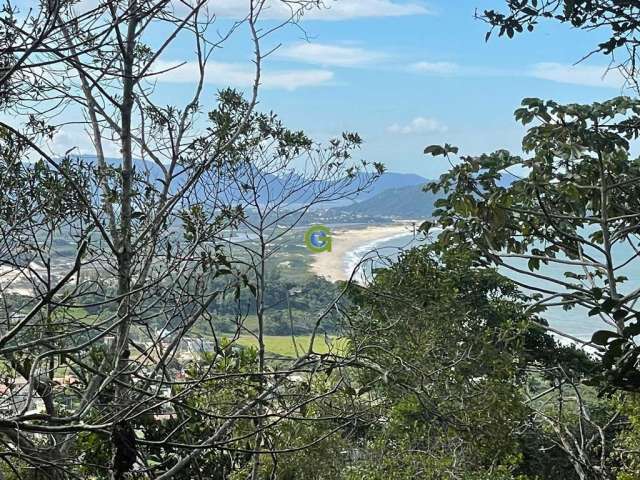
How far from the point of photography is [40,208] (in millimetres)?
2350

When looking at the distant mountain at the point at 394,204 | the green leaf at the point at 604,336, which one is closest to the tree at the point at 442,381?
the green leaf at the point at 604,336

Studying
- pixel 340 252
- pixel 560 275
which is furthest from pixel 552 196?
pixel 340 252

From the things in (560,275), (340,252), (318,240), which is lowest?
(340,252)

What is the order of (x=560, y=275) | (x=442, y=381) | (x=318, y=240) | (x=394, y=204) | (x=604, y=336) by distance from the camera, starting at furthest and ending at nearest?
(x=394, y=204) < (x=560, y=275) < (x=442, y=381) < (x=318, y=240) < (x=604, y=336)

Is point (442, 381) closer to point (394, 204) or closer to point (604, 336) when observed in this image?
point (604, 336)

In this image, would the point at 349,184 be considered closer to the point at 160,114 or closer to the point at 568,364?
the point at 160,114

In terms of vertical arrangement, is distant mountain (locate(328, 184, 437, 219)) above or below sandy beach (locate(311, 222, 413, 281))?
below

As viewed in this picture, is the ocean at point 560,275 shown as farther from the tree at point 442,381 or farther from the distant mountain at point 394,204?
the distant mountain at point 394,204

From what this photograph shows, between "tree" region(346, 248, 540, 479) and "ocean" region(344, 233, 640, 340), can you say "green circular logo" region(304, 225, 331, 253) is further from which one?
"tree" region(346, 248, 540, 479)

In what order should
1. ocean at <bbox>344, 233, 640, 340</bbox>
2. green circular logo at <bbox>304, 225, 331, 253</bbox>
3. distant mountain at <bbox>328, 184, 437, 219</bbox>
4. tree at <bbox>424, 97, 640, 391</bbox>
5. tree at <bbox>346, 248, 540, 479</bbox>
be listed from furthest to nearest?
distant mountain at <bbox>328, 184, 437, 219</bbox>
ocean at <bbox>344, 233, 640, 340</bbox>
tree at <bbox>346, 248, 540, 479</bbox>
green circular logo at <bbox>304, 225, 331, 253</bbox>
tree at <bbox>424, 97, 640, 391</bbox>

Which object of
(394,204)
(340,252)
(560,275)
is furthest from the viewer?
(394,204)

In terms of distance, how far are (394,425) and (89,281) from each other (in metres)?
3.03

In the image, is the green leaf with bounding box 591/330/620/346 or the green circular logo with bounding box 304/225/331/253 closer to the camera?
the green leaf with bounding box 591/330/620/346

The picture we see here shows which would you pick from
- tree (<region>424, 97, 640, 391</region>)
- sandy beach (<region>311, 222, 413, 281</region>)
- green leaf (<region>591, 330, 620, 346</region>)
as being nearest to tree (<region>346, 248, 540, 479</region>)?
sandy beach (<region>311, 222, 413, 281</region>)
